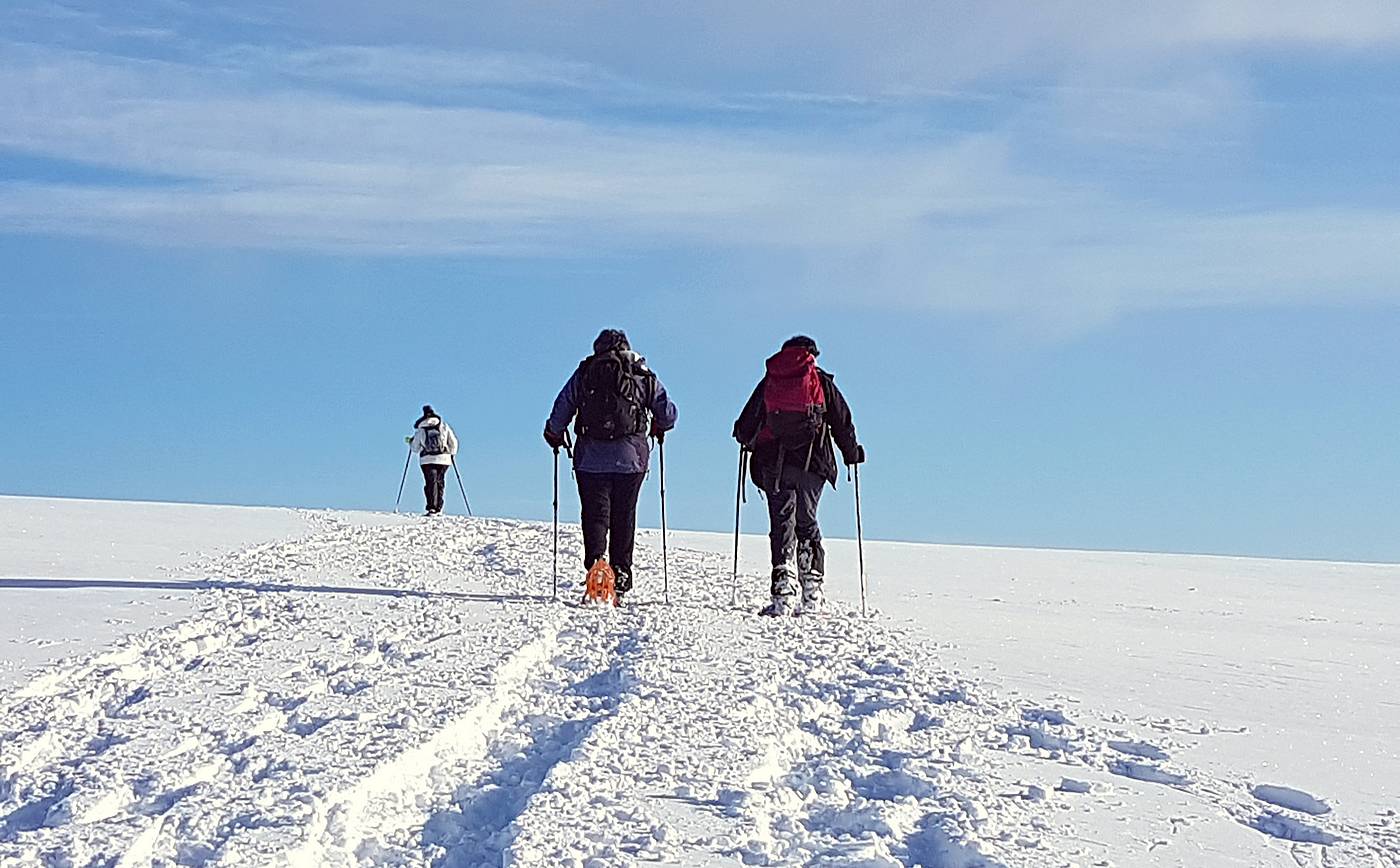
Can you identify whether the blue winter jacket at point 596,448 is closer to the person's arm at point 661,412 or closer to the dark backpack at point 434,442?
the person's arm at point 661,412

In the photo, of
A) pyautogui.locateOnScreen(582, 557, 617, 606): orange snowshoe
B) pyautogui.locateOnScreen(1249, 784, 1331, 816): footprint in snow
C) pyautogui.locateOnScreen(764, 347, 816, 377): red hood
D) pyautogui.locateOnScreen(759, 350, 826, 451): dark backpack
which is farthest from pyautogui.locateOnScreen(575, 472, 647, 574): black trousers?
pyautogui.locateOnScreen(1249, 784, 1331, 816): footprint in snow

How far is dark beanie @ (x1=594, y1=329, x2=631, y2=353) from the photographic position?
1062 cm

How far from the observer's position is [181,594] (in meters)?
10.3

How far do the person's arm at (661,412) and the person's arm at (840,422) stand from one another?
1.37 meters

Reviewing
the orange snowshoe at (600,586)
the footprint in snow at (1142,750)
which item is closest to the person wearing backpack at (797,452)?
the orange snowshoe at (600,586)

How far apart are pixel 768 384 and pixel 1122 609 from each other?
12.8 feet

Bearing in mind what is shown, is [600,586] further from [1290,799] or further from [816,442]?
[1290,799]

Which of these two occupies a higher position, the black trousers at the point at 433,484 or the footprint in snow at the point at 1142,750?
the black trousers at the point at 433,484

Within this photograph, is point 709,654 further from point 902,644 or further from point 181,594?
point 181,594

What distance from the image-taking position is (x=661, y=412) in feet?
36.5

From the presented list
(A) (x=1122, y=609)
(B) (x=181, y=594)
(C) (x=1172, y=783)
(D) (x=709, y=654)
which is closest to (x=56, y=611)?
(B) (x=181, y=594)

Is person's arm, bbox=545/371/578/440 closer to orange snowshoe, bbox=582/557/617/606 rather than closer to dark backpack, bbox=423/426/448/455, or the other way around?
orange snowshoe, bbox=582/557/617/606

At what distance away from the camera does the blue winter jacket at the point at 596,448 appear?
35.3 ft

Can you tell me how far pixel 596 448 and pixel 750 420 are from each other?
1266 mm
